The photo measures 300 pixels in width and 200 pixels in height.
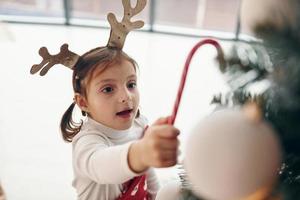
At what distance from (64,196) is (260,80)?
1125mm

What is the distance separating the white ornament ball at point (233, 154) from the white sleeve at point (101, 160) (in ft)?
0.63

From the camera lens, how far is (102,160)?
653 millimetres

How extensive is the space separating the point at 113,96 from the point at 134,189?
7.2 inches

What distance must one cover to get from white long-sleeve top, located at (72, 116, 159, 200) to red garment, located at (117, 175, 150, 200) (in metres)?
0.01

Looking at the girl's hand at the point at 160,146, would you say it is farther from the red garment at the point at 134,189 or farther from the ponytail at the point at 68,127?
the ponytail at the point at 68,127

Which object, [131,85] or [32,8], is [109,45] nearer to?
[131,85]

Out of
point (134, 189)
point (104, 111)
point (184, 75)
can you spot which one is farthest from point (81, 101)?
point (184, 75)

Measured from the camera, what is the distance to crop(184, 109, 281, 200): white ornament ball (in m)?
0.39

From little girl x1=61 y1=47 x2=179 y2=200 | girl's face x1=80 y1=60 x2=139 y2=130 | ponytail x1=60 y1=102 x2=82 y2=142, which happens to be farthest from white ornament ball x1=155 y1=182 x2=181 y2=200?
ponytail x1=60 y1=102 x2=82 y2=142

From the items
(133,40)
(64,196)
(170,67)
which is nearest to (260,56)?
(64,196)

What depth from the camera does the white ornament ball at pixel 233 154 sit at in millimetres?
391

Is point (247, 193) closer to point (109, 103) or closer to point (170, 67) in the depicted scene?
point (109, 103)

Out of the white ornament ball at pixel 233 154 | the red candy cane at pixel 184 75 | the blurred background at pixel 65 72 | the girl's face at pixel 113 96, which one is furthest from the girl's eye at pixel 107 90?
the white ornament ball at pixel 233 154

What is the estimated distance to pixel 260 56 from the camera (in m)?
0.48
